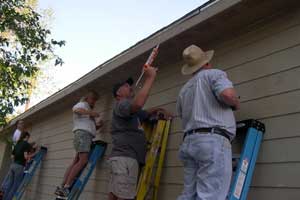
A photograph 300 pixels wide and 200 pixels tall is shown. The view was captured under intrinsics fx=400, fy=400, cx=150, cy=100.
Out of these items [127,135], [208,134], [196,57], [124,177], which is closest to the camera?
[208,134]

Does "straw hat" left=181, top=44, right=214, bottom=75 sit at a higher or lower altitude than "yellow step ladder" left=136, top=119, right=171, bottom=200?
higher

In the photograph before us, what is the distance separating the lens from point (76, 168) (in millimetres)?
5168

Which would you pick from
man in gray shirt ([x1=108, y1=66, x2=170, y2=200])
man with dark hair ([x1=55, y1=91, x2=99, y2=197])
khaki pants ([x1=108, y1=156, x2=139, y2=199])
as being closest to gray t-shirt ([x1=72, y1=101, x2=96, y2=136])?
man with dark hair ([x1=55, y1=91, x2=99, y2=197])

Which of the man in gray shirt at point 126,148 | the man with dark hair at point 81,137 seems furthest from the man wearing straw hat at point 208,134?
the man with dark hair at point 81,137

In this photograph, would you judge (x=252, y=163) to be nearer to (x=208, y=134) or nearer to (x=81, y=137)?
(x=208, y=134)

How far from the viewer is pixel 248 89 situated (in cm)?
318

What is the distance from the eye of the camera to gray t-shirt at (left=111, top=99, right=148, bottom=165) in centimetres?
366

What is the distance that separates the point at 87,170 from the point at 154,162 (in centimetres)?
155

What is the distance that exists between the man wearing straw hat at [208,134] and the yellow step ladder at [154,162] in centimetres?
113

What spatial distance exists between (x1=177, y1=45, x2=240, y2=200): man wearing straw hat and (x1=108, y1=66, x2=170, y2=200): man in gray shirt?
80cm

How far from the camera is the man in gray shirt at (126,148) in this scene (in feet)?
11.7

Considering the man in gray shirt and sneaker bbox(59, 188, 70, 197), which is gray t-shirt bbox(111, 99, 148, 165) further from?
sneaker bbox(59, 188, 70, 197)

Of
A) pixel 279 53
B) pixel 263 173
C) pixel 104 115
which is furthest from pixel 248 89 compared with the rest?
pixel 104 115

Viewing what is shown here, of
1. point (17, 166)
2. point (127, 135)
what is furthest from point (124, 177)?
point (17, 166)
